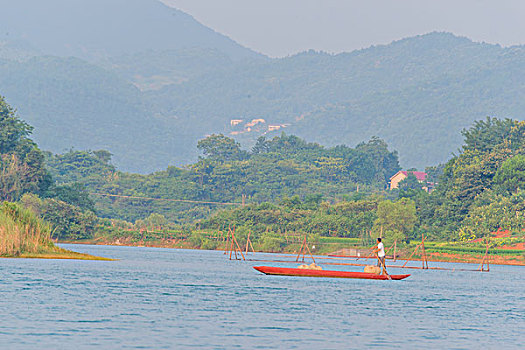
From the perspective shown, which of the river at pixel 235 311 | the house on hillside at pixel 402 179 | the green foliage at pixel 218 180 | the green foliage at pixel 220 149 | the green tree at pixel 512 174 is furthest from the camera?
the green foliage at pixel 220 149

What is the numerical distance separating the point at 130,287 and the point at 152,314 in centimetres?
1206

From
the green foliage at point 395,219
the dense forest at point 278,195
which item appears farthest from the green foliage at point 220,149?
the green foliage at point 395,219

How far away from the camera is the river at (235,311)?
2927 centimetres

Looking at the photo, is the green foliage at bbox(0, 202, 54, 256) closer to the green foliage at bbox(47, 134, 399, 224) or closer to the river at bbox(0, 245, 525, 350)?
the river at bbox(0, 245, 525, 350)

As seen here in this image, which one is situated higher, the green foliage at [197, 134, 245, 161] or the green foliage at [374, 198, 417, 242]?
the green foliage at [197, 134, 245, 161]

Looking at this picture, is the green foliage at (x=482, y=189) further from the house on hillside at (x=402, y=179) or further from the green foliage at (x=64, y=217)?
the house on hillside at (x=402, y=179)

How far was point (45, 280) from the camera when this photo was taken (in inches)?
1881

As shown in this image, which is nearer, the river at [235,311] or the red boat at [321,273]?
the river at [235,311]

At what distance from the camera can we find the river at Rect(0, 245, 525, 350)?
29.3 metres

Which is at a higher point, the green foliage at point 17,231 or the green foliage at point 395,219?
the green foliage at point 395,219

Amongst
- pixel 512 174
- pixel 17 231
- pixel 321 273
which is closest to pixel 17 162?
pixel 17 231

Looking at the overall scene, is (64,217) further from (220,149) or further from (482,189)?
(220,149)

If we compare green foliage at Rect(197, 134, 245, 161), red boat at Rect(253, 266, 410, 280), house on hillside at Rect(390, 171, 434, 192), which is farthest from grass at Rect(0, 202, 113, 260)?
green foliage at Rect(197, 134, 245, 161)

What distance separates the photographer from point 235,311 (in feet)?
123
